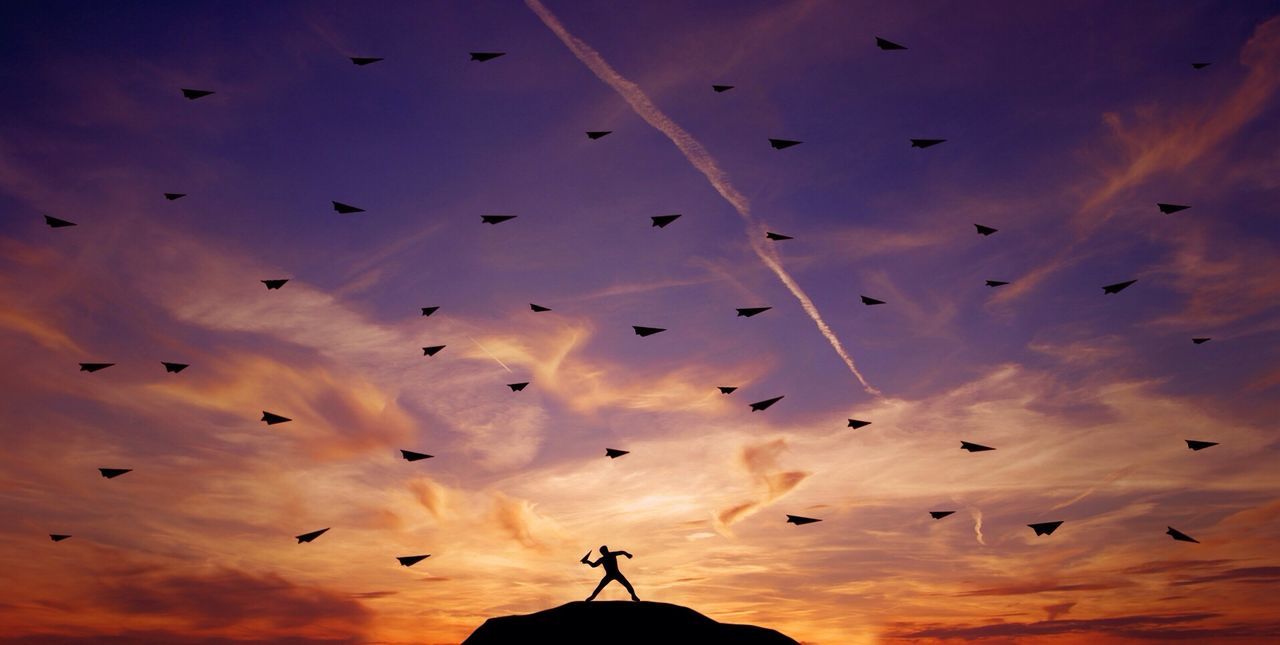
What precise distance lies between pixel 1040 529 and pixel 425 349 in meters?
18.3

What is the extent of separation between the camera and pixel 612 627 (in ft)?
79.7

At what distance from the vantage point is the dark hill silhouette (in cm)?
2409

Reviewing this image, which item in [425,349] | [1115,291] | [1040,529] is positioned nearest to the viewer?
[1040,529]

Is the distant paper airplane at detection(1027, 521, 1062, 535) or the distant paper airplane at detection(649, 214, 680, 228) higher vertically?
the distant paper airplane at detection(649, 214, 680, 228)

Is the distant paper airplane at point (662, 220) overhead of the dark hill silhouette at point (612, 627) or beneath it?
overhead

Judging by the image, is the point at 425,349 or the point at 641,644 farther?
the point at 425,349

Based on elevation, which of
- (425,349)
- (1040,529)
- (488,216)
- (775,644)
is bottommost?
(775,644)

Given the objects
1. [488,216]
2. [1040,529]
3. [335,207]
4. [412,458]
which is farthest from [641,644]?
[335,207]

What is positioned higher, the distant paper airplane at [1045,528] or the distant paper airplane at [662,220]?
the distant paper airplane at [662,220]

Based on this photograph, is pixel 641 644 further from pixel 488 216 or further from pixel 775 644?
pixel 488 216

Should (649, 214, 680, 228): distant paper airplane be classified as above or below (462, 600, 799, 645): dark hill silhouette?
above

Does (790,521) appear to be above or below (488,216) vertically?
below

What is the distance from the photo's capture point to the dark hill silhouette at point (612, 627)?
79.0 ft

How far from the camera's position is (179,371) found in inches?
998
